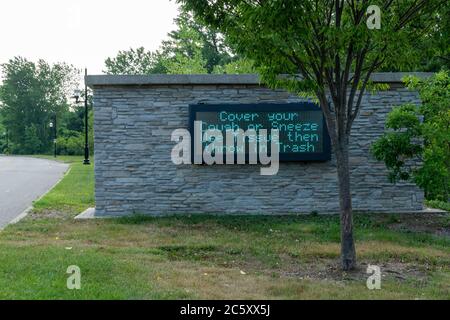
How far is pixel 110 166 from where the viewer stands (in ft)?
35.6

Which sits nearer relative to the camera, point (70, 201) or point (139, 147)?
point (139, 147)

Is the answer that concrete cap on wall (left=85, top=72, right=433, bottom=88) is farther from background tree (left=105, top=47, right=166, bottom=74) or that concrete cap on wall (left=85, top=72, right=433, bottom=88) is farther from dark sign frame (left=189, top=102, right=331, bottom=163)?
background tree (left=105, top=47, right=166, bottom=74)

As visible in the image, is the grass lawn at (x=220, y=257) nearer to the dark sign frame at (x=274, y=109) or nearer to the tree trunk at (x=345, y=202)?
the tree trunk at (x=345, y=202)

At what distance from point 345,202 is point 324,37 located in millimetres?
1896

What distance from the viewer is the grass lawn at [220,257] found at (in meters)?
5.34

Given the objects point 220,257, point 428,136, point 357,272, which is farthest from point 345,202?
point 428,136

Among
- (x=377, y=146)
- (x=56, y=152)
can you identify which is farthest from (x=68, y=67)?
(x=377, y=146)

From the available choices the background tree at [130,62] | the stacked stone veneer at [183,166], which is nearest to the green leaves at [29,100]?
the background tree at [130,62]

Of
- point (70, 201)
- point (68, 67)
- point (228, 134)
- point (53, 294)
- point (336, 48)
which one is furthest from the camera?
point (68, 67)

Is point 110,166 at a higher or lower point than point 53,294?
higher

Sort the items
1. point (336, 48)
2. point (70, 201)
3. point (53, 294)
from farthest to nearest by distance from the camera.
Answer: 1. point (70, 201)
2. point (336, 48)
3. point (53, 294)

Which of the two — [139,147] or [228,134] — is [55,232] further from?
→ [228,134]

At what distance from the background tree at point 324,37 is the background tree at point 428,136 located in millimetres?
2774

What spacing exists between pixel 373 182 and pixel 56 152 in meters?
58.4
